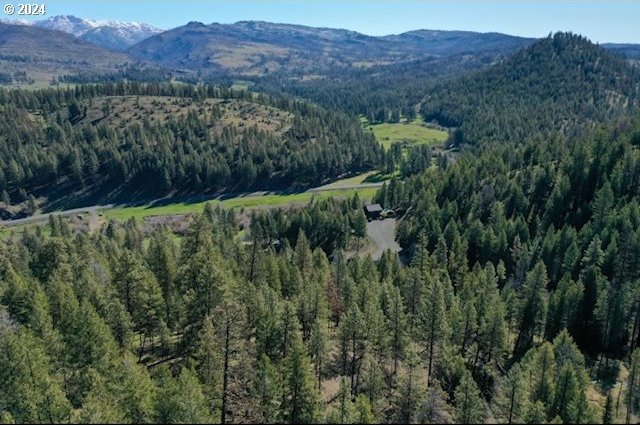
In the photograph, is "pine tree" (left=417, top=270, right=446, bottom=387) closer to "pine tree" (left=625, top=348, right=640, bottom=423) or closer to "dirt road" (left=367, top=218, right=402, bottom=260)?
"pine tree" (left=625, top=348, right=640, bottom=423)

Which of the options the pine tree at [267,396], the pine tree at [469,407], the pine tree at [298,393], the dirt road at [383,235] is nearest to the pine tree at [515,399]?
the pine tree at [469,407]

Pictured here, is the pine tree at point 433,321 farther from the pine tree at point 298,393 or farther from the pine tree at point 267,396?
the pine tree at point 267,396

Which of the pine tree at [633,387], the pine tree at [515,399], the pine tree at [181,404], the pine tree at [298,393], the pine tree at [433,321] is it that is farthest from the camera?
the pine tree at [433,321]

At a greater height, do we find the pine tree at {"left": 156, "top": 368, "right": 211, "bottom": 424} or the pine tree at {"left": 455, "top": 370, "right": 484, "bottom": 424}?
the pine tree at {"left": 156, "top": 368, "right": 211, "bottom": 424}

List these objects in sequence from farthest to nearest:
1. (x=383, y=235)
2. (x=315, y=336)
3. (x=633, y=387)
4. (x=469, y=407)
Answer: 1. (x=383, y=235)
2. (x=633, y=387)
3. (x=315, y=336)
4. (x=469, y=407)

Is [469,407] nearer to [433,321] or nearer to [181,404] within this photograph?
[433,321]

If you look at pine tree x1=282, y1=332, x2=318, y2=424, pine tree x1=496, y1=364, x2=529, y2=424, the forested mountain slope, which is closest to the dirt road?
the forested mountain slope

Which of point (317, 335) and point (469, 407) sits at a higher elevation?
point (317, 335)

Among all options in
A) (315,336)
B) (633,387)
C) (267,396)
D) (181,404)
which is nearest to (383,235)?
(633,387)

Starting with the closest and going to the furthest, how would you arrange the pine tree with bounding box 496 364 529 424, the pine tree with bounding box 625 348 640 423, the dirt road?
the pine tree with bounding box 496 364 529 424 → the pine tree with bounding box 625 348 640 423 → the dirt road

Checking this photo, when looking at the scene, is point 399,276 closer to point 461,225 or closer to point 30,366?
point 461,225

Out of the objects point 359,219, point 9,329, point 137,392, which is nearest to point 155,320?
point 9,329
